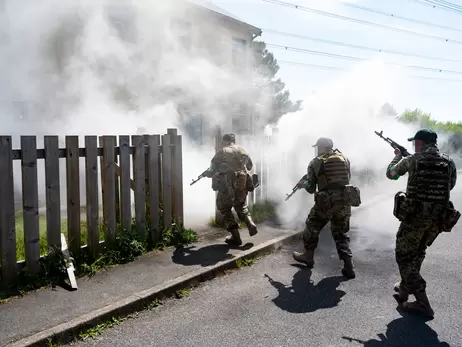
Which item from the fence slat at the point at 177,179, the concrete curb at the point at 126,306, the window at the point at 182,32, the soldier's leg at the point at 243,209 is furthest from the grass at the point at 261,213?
the window at the point at 182,32

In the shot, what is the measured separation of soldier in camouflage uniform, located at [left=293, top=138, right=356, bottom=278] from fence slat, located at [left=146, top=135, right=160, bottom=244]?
75.7 inches

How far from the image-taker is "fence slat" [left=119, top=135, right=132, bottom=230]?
4.71 meters

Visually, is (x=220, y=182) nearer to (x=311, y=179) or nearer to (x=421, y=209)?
(x=311, y=179)

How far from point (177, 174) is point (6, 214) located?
87.9 inches

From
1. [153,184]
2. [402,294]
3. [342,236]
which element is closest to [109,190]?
[153,184]

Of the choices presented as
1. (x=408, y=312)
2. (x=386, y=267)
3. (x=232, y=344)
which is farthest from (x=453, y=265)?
(x=232, y=344)

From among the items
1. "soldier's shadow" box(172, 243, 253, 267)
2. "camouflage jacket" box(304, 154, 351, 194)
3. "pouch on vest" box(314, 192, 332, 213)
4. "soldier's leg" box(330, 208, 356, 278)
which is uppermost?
"camouflage jacket" box(304, 154, 351, 194)

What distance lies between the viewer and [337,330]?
10.4 feet

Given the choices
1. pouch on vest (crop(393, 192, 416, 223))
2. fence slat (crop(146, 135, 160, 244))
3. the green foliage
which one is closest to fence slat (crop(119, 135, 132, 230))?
fence slat (crop(146, 135, 160, 244))

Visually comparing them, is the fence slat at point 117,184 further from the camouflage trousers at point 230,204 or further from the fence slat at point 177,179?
the camouflage trousers at point 230,204

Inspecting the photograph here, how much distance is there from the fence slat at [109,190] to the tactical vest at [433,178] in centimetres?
320

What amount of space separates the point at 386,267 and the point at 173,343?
113 inches

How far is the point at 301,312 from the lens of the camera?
11.4 feet

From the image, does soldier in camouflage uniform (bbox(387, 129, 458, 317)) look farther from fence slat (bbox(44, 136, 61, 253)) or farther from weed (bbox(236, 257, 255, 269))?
fence slat (bbox(44, 136, 61, 253))
